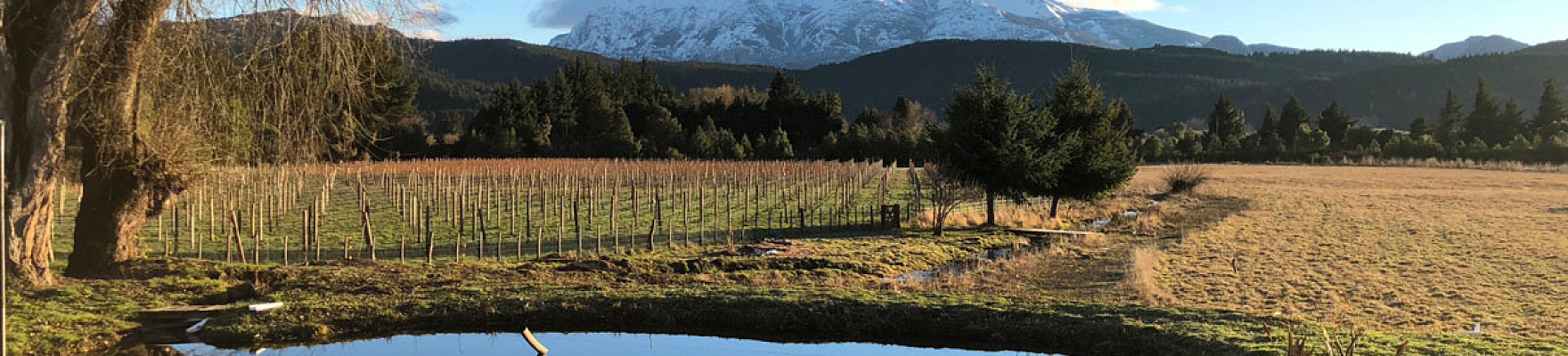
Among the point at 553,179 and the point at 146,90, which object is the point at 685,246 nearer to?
the point at 146,90

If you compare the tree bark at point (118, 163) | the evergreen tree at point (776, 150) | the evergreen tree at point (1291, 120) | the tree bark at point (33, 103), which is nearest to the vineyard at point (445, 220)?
the tree bark at point (118, 163)

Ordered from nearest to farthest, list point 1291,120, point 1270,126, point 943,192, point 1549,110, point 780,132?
point 943,192
point 780,132
point 1549,110
point 1270,126
point 1291,120

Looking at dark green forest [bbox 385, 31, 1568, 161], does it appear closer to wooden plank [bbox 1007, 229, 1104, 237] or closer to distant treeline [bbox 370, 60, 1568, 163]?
distant treeline [bbox 370, 60, 1568, 163]

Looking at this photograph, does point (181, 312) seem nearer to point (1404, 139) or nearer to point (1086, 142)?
point (1086, 142)

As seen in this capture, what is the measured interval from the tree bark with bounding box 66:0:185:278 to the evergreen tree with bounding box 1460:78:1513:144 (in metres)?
81.8

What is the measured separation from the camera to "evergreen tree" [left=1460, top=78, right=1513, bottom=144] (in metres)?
72.4

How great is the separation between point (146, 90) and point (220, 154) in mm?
1815

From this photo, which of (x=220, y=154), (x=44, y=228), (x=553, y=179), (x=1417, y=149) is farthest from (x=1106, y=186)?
(x=1417, y=149)

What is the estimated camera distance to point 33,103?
1059cm

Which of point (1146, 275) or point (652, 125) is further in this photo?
point (652, 125)

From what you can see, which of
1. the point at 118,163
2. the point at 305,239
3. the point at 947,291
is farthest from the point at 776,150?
the point at 118,163

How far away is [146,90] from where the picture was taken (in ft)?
38.1

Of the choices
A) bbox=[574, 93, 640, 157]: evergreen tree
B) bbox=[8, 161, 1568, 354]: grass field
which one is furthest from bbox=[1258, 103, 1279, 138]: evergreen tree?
bbox=[8, 161, 1568, 354]: grass field

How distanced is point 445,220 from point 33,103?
13.3 metres
